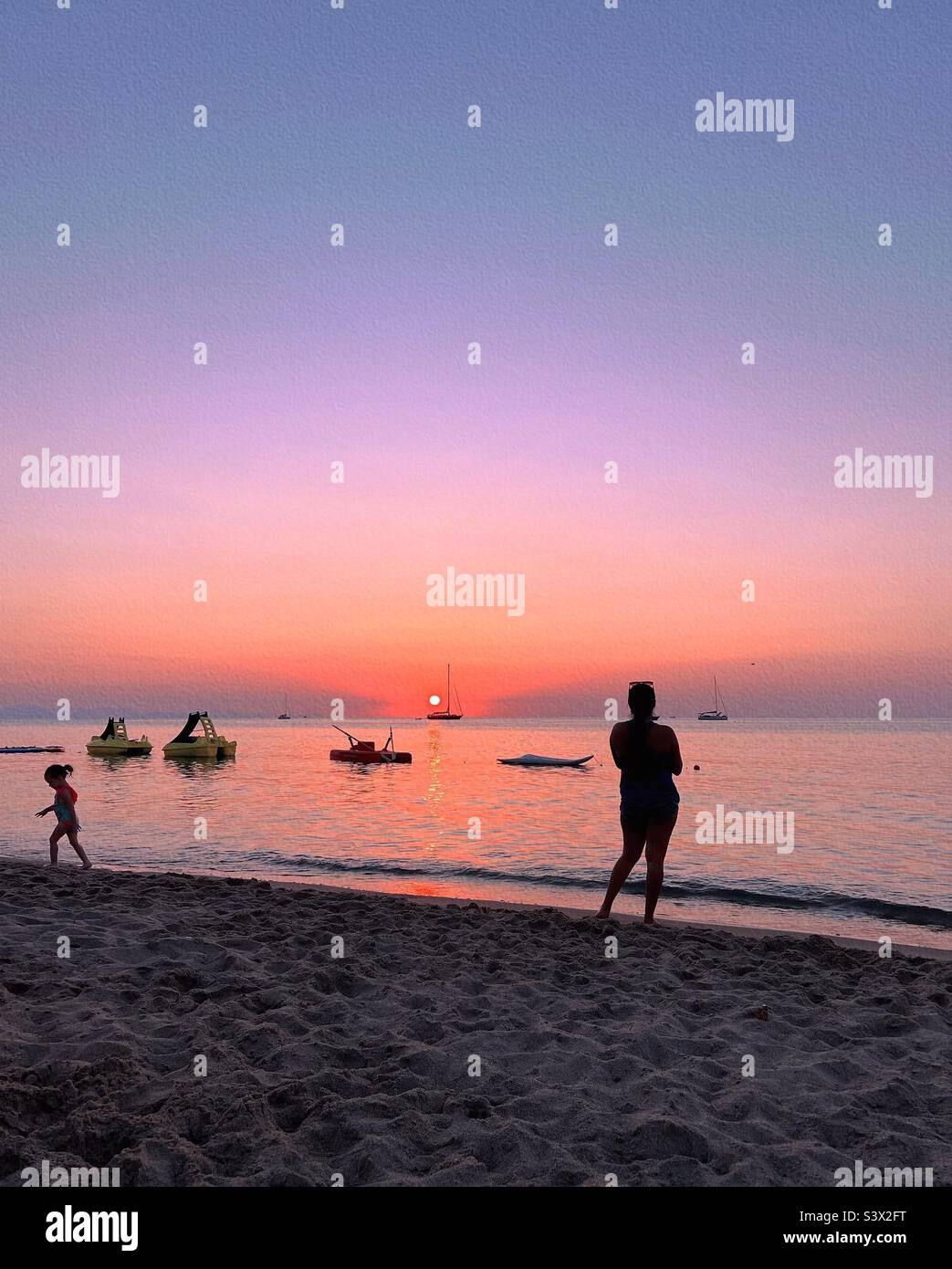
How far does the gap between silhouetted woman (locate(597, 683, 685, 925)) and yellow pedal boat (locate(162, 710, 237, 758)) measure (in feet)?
182

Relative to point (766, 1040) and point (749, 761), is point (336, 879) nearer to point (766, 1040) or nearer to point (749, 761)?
point (766, 1040)

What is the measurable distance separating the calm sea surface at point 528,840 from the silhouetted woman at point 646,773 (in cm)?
461

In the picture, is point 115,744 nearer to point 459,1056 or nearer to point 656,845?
point 656,845

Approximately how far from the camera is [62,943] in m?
7.27

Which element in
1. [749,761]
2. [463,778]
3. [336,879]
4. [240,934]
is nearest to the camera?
[240,934]

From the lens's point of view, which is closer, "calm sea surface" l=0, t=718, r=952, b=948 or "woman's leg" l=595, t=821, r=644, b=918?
"woman's leg" l=595, t=821, r=644, b=918

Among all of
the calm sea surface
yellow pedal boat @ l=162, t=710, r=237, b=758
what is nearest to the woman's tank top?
the calm sea surface

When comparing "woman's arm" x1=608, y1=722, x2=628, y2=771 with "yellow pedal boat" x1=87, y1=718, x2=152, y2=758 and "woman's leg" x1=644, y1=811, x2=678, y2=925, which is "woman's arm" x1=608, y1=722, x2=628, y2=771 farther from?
"yellow pedal boat" x1=87, y1=718, x2=152, y2=758

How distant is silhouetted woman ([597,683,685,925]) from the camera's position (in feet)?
27.7

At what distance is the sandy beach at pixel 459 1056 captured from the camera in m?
3.78

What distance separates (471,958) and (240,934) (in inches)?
90.4
